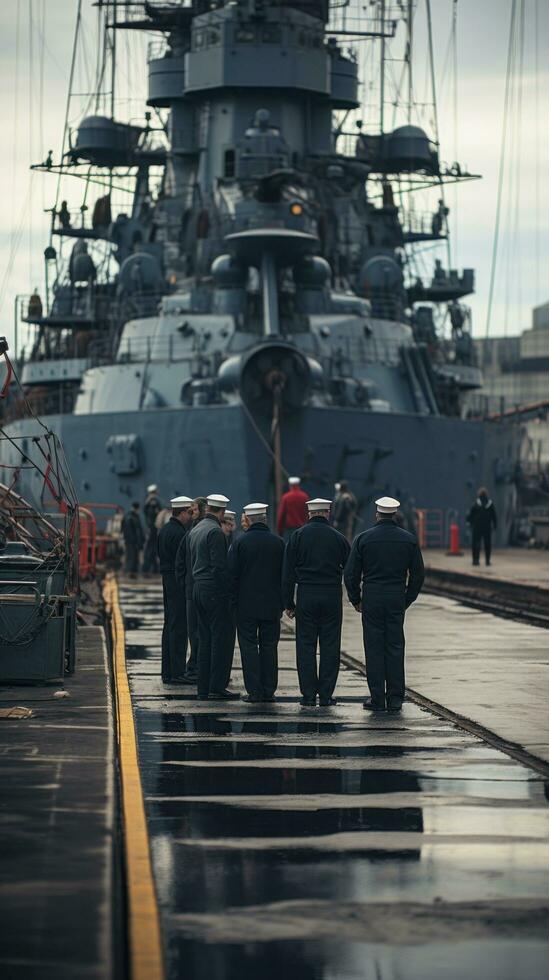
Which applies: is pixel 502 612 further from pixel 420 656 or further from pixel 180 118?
pixel 180 118

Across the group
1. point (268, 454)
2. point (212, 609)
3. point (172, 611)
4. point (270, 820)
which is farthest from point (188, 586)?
point (268, 454)

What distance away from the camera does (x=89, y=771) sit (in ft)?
31.3

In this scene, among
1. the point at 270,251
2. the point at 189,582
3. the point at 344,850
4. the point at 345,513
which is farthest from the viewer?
the point at 270,251

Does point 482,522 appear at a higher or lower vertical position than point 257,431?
lower

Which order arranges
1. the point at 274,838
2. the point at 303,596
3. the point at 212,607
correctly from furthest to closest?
the point at 212,607
the point at 303,596
the point at 274,838

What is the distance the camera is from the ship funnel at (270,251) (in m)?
42.2

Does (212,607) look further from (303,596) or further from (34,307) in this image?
(34,307)

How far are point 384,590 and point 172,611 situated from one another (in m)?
2.94

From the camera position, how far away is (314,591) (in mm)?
14070

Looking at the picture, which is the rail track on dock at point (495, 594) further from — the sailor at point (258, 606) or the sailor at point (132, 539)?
the sailor at point (258, 606)

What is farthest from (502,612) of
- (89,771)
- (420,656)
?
(89,771)

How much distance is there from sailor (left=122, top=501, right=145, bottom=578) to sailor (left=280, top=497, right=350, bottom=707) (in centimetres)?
2161

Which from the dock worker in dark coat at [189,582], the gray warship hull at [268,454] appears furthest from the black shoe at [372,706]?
the gray warship hull at [268,454]

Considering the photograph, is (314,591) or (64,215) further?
(64,215)
